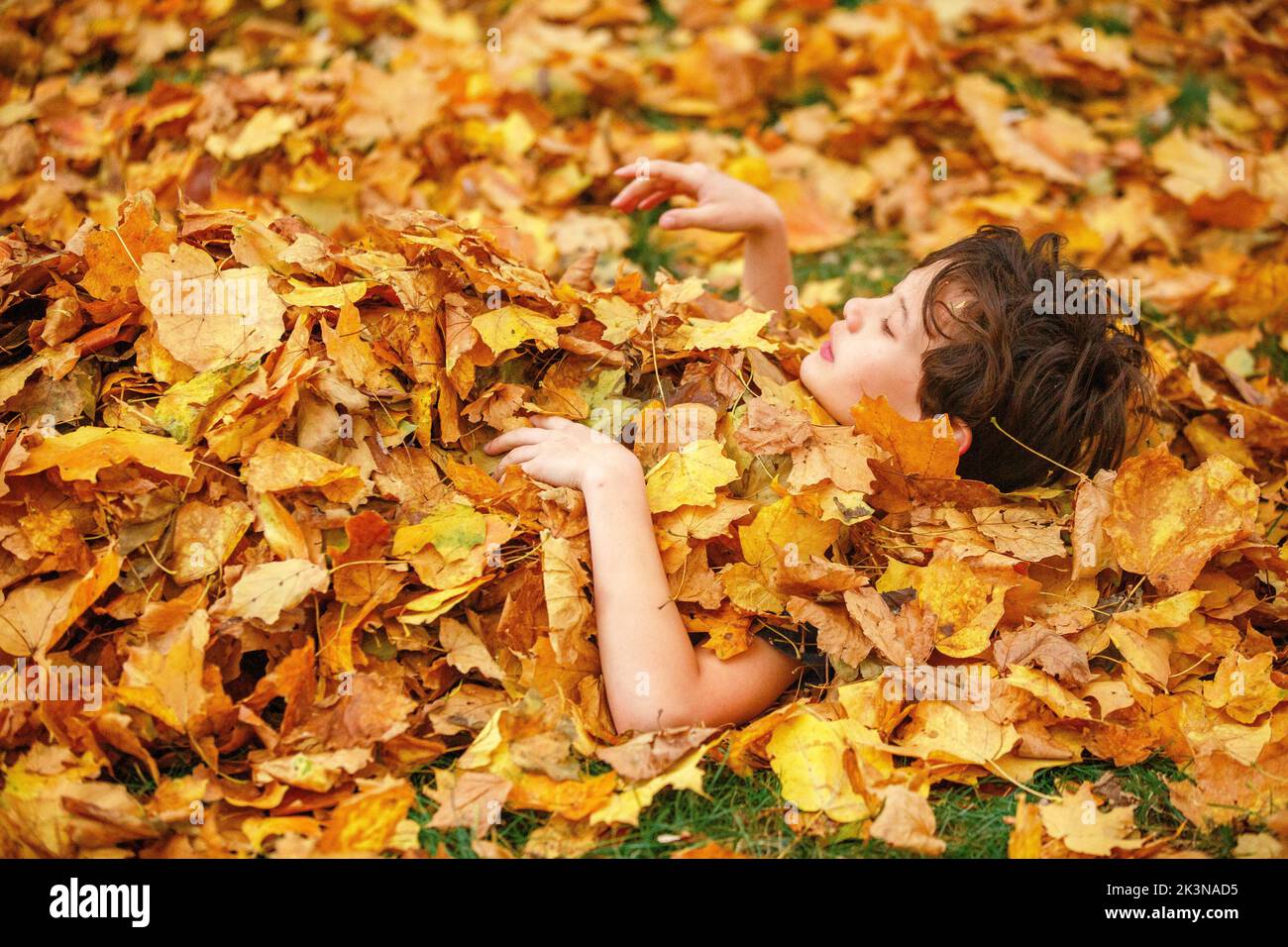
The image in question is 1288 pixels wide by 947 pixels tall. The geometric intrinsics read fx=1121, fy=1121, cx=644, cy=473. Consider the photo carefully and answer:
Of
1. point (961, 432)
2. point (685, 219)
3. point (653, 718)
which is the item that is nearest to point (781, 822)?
point (653, 718)

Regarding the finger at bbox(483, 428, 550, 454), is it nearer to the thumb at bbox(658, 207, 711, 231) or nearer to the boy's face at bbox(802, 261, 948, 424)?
the boy's face at bbox(802, 261, 948, 424)

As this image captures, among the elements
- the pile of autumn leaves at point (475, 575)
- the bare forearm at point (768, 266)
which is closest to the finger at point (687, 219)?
the bare forearm at point (768, 266)

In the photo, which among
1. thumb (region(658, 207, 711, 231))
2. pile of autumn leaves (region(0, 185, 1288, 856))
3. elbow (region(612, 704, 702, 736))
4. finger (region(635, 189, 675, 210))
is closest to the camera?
pile of autumn leaves (region(0, 185, 1288, 856))

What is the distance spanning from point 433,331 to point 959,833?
1.10 meters

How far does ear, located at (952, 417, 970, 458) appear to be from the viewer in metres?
1.98

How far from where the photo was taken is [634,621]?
164 centimetres

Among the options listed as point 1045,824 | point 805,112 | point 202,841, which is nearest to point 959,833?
point 1045,824

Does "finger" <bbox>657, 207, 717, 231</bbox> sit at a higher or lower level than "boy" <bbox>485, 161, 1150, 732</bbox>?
higher

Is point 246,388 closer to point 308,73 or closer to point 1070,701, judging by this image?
point 1070,701

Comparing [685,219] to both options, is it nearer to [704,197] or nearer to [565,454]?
[704,197]

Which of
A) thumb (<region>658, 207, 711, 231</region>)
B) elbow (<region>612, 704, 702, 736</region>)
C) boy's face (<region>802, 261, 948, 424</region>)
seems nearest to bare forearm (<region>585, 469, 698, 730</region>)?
elbow (<region>612, 704, 702, 736</region>)

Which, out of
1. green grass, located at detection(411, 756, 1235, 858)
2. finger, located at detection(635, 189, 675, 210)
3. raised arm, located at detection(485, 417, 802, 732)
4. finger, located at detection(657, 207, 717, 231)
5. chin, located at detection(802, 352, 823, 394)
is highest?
finger, located at detection(635, 189, 675, 210)

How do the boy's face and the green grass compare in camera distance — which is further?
the boy's face

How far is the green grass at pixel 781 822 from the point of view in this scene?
1.52 metres
